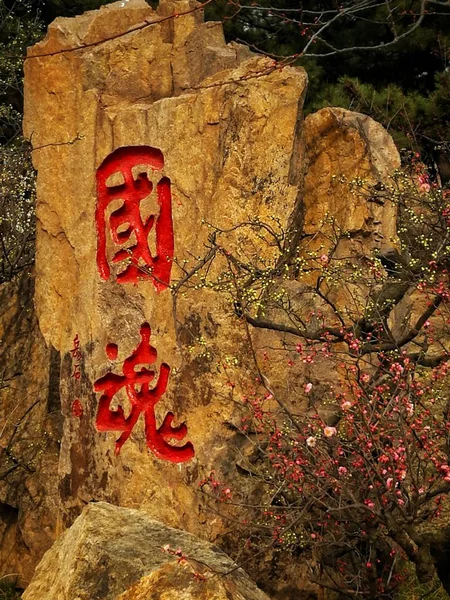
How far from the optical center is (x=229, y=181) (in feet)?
18.6

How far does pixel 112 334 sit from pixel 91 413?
53cm

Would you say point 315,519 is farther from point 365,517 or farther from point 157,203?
point 157,203

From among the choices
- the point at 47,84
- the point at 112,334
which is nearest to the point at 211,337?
the point at 112,334

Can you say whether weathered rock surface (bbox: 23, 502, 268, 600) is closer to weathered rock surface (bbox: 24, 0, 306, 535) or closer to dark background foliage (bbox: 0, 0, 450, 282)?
Result: weathered rock surface (bbox: 24, 0, 306, 535)
